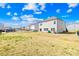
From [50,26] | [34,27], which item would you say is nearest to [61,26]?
[50,26]

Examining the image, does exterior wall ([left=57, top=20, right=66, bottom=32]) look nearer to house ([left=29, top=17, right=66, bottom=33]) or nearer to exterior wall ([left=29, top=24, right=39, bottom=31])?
house ([left=29, top=17, right=66, bottom=33])

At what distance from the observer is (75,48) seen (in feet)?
8.17

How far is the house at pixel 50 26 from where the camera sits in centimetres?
255

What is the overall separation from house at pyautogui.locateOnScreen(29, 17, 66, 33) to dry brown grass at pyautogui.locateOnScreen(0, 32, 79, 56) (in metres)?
0.07

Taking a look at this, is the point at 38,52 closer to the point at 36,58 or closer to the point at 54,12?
the point at 36,58

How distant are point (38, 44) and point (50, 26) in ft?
1.04

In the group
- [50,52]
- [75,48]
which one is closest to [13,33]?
[50,52]

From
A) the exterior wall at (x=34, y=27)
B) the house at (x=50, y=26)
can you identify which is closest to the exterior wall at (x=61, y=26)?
the house at (x=50, y=26)

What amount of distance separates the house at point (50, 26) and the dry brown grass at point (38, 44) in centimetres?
7

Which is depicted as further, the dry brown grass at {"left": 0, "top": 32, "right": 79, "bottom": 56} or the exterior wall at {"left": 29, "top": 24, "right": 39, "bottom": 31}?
the exterior wall at {"left": 29, "top": 24, "right": 39, "bottom": 31}

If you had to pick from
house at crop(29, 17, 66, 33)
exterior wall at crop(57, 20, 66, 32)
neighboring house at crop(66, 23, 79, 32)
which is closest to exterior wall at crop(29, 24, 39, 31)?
house at crop(29, 17, 66, 33)

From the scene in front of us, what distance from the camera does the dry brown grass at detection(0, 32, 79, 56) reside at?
247 cm

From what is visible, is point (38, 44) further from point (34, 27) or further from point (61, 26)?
point (61, 26)

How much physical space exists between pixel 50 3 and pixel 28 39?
0.61 meters
